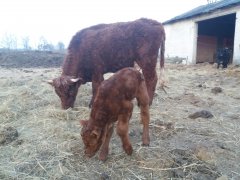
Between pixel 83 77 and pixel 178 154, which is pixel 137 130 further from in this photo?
pixel 83 77

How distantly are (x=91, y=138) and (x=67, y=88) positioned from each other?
118 inches

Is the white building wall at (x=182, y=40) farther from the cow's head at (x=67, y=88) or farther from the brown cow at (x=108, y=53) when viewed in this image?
the cow's head at (x=67, y=88)

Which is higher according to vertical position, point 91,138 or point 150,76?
point 150,76

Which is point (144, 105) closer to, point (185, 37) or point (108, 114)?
point (108, 114)

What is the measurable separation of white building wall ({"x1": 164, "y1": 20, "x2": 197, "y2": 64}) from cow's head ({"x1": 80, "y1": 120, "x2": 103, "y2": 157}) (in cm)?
1826

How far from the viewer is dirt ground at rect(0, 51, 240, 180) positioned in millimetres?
3965

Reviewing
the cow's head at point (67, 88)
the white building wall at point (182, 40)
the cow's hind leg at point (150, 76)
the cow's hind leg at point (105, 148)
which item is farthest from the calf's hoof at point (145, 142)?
the white building wall at point (182, 40)

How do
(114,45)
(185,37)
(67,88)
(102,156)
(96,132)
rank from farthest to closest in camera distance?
(185,37) → (114,45) → (67,88) → (102,156) → (96,132)

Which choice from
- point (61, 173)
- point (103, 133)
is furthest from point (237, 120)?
point (61, 173)

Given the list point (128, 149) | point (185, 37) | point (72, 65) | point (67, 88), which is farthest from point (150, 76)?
point (185, 37)

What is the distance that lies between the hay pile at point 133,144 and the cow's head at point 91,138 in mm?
162

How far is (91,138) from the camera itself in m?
4.06

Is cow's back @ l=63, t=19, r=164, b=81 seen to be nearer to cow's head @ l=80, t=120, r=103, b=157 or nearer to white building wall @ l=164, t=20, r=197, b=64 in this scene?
cow's head @ l=80, t=120, r=103, b=157

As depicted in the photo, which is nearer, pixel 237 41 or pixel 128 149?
pixel 128 149
